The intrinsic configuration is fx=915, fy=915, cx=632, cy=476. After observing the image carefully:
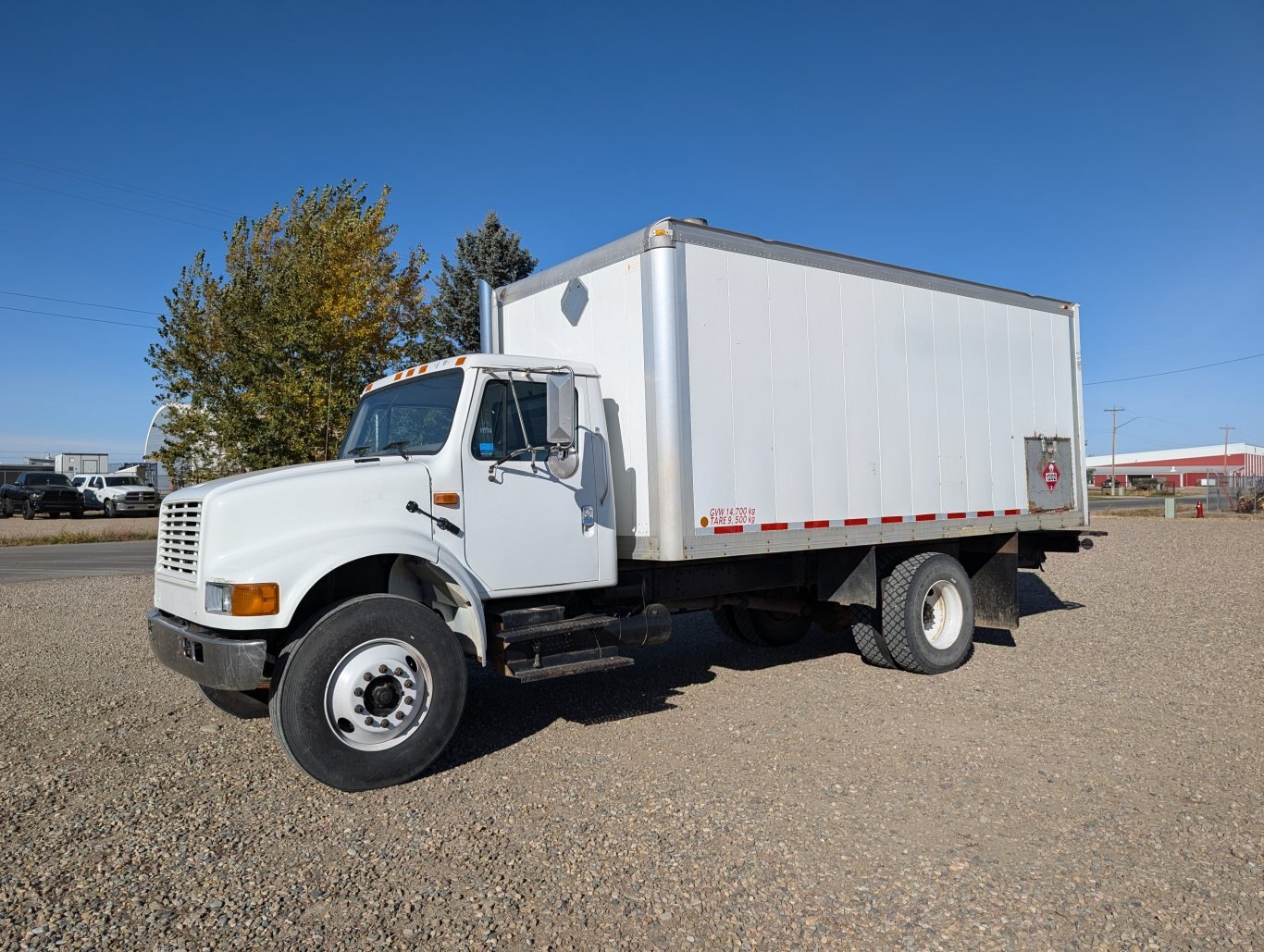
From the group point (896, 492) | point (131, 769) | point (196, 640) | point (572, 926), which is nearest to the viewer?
point (572, 926)

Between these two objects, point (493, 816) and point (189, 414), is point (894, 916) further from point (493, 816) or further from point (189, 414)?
point (189, 414)

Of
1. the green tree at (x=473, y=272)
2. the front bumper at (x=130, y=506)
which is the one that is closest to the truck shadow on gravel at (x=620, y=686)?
the green tree at (x=473, y=272)

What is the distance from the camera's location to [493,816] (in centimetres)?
454

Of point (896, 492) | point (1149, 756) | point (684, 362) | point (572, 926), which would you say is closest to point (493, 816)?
point (572, 926)

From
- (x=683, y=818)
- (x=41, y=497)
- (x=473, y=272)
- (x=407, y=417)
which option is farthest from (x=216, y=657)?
(x=41, y=497)

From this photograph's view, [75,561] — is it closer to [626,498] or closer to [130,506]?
[626,498]

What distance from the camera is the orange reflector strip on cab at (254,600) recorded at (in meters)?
4.74

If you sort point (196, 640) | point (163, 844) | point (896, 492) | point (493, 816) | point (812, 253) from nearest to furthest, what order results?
point (163, 844) < point (493, 816) < point (196, 640) < point (812, 253) < point (896, 492)

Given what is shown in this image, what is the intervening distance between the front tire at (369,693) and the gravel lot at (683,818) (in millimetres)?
213

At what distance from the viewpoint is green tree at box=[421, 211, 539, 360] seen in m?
25.8

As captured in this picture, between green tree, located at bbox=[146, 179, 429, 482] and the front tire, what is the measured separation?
23.0ft

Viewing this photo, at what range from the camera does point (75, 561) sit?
1798cm

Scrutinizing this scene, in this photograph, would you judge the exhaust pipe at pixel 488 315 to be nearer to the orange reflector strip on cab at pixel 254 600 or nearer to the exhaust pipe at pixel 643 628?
the exhaust pipe at pixel 643 628

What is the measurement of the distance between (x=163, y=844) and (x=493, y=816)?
58.5 inches
